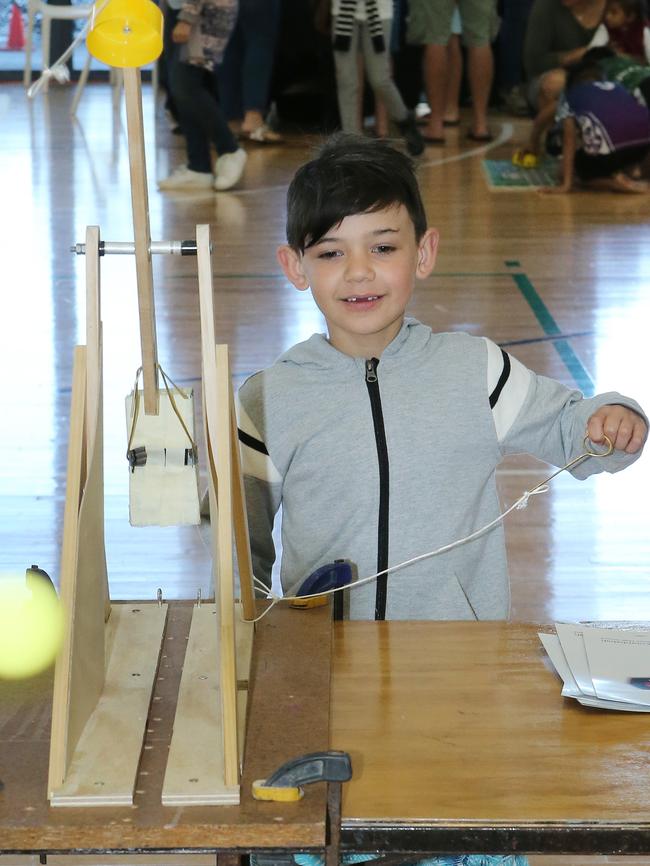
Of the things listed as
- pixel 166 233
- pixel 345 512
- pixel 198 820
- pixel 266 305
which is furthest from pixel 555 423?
pixel 166 233

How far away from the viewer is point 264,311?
13.6 feet

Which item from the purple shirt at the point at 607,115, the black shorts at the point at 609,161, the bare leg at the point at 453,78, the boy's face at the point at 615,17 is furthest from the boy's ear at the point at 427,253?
the bare leg at the point at 453,78

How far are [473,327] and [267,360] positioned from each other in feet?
2.30

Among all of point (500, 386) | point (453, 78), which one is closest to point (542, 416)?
point (500, 386)

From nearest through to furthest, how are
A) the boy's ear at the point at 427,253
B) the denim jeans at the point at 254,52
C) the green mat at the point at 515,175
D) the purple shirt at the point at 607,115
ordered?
the boy's ear at the point at 427,253
the purple shirt at the point at 607,115
the green mat at the point at 515,175
the denim jeans at the point at 254,52

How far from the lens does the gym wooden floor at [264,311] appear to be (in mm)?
2566

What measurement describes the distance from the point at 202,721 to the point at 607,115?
16.5 ft

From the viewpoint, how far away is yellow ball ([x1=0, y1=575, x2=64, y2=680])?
110 cm

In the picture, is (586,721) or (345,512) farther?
(345,512)

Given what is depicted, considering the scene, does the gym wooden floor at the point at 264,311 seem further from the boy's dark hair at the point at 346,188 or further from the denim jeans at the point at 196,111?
the boy's dark hair at the point at 346,188

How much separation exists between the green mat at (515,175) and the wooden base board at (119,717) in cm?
493

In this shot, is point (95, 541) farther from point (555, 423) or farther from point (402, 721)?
point (555, 423)

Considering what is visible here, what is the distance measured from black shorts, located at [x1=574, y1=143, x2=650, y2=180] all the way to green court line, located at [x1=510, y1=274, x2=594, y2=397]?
146 cm

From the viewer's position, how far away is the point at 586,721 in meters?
1.04
